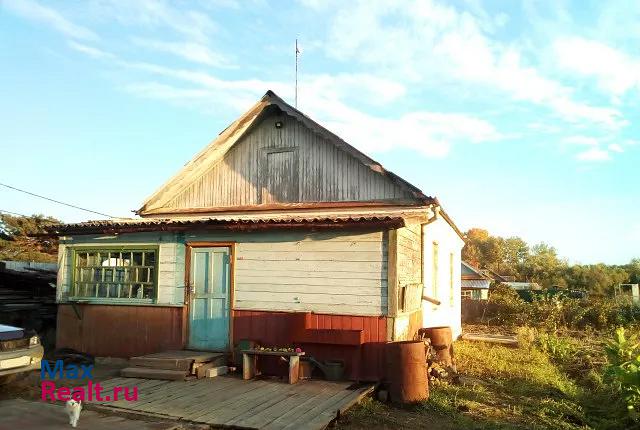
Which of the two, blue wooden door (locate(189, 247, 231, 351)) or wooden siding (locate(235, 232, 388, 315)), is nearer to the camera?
wooden siding (locate(235, 232, 388, 315))

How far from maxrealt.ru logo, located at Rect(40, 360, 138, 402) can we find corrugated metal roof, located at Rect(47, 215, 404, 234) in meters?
2.86

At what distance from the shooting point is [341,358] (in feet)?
29.4

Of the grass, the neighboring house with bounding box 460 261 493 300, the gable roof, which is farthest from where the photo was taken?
the neighboring house with bounding box 460 261 493 300

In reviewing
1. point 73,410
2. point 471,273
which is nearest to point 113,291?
point 73,410

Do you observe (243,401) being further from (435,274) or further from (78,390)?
(435,274)

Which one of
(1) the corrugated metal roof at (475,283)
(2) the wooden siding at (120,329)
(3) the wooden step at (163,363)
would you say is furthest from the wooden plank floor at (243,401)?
(1) the corrugated metal roof at (475,283)

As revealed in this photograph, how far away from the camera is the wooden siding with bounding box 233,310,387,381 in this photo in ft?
29.1

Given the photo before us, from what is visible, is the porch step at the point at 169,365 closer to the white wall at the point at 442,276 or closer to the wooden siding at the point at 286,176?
the wooden siding at the point at 286,176

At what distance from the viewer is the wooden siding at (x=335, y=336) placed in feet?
29.1

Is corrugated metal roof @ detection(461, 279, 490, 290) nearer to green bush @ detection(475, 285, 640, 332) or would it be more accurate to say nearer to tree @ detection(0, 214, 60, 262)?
green bush @ detection(475, 285, 640, 332)

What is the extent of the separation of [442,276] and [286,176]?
5568mm

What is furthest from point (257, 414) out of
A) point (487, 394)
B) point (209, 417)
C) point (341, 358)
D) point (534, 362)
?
point (534, 362)

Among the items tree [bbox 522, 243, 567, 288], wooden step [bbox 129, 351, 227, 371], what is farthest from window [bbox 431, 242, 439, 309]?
tree [bbox 522, 243, 567, 288]

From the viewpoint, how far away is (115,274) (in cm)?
1095
